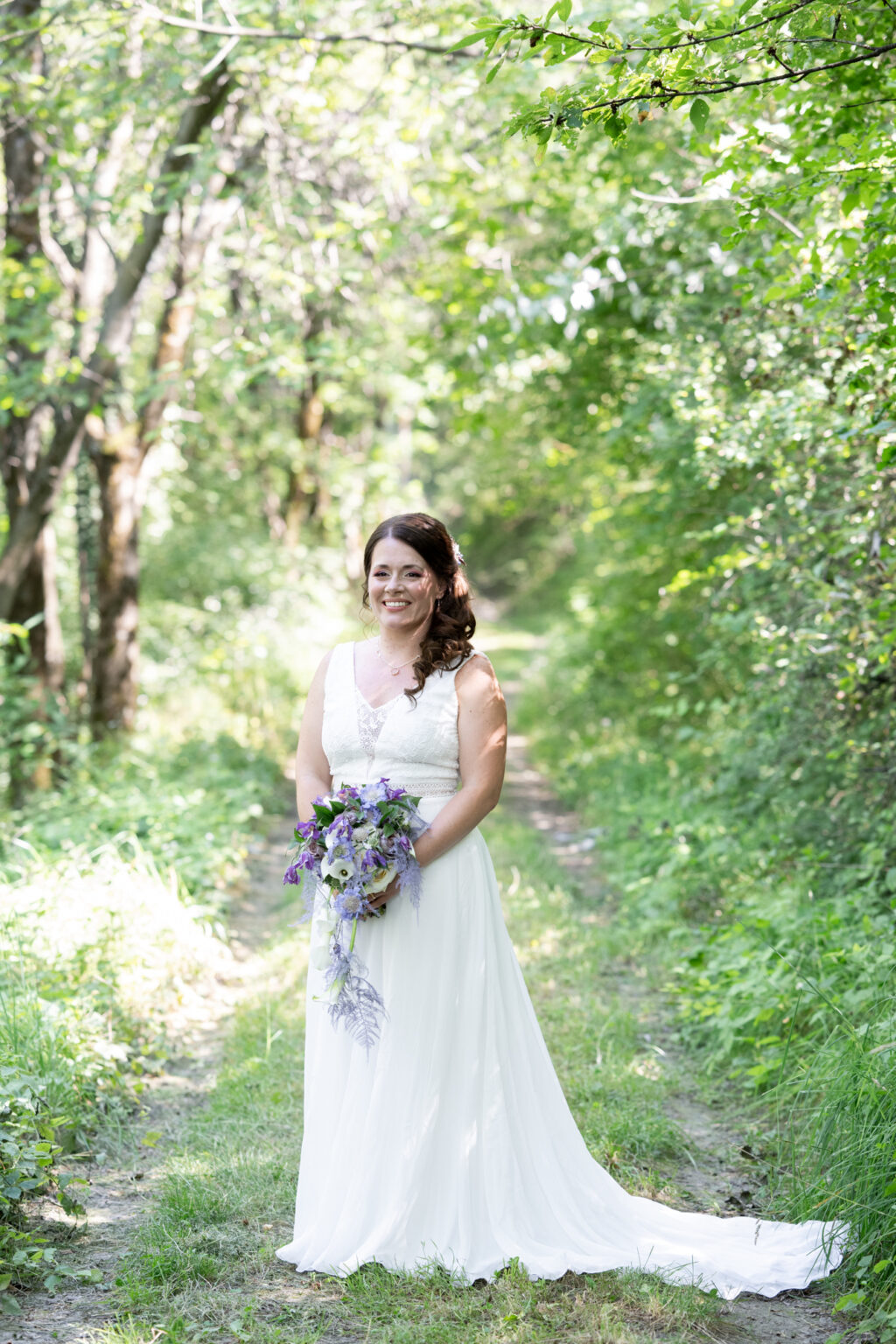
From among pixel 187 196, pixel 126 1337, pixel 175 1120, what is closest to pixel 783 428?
pixel 175 1120

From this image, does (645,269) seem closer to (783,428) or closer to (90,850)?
(783,428)

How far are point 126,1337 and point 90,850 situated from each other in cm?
410

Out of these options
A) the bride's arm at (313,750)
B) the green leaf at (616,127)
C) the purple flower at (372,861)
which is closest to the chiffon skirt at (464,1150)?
the purple flower at (372,861)

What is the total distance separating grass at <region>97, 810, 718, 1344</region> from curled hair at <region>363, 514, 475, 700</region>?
178 cm

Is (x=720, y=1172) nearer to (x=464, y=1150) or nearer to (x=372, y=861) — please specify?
(x=464, y=1150)

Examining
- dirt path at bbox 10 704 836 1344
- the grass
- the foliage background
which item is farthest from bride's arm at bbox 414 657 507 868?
the foliage background

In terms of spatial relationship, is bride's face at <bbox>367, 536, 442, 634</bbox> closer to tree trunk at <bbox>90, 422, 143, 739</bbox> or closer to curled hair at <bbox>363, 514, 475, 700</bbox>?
curled hair at <bbox>363, 514, 475, 700</bbox>

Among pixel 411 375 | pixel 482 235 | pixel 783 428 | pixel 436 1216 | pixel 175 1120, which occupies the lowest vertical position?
pixel 175 1120

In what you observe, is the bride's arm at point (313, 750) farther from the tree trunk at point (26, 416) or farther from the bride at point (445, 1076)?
the tree trunk at point (26, 416)

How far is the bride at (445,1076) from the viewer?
134 inches

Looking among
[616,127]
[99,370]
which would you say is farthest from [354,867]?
[99,370]

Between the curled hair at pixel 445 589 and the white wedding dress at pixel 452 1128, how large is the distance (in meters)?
0.06

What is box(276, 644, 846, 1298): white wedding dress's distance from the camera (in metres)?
3.39

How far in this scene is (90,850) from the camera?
687cm
